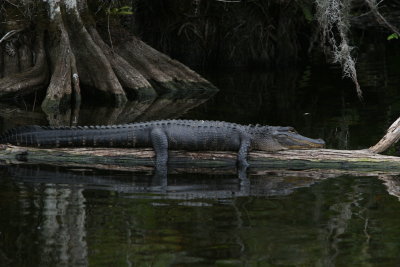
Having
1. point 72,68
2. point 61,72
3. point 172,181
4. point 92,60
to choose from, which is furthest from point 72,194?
point 92,60

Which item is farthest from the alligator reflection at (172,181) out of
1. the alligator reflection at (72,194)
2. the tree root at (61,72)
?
the tree root at (61,72)

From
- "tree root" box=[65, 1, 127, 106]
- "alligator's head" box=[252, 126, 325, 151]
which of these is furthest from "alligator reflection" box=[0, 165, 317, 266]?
"tree root" box=[65, 1, 127, 106]

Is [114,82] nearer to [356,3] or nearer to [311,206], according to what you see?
[311,206]

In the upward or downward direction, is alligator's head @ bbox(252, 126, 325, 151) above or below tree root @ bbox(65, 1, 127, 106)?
below

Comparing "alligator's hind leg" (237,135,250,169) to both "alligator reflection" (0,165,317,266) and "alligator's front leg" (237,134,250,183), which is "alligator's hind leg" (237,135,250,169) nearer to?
"alligator's front leg" (237,134,250,183)

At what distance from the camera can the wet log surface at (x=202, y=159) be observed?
351 inches

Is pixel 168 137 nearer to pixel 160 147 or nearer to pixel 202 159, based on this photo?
pixel 160 147

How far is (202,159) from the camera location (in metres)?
9.20

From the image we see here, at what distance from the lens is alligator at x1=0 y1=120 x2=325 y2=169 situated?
933cm

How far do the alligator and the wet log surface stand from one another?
0.46ft

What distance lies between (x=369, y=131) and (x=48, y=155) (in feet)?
16.7

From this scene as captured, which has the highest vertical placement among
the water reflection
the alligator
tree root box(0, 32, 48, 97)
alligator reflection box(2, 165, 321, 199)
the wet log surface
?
tree root box(0, 32, 48, 97)

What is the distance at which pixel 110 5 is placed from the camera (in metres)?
16.9

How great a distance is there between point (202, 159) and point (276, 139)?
99cm
